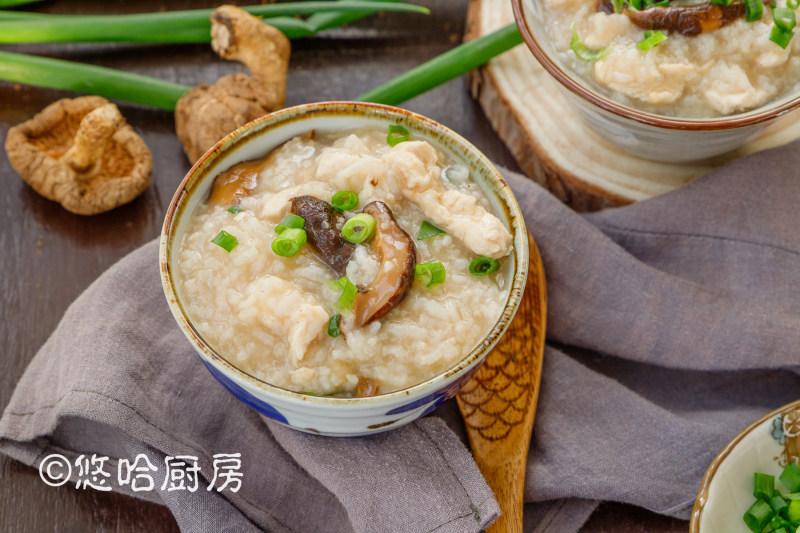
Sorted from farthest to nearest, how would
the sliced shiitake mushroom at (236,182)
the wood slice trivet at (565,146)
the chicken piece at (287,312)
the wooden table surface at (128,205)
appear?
the wood slice trivet at (565,146) < the wooden table surface at (128,205) < the sliced shiitake mushroom at (236,182) < the chicken piece at (287,312)

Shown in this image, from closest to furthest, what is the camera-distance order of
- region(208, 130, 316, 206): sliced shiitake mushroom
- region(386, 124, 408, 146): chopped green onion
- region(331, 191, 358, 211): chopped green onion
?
region(331, 191, 358, 211): chopped green onion
region(208, 130, 316, 206): sliced shiitake mushroom
region(386, 124, 408, 146): chopped green onion

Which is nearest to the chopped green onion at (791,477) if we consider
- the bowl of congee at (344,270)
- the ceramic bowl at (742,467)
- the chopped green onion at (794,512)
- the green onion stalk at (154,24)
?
the ceramic bowl at (742,467)

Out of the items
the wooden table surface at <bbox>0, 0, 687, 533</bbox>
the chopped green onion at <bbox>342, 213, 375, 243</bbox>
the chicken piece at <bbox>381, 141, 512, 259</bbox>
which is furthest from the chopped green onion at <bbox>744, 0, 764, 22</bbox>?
the chopped green onion at <bbox>342, 213, 375, 243</bbox>

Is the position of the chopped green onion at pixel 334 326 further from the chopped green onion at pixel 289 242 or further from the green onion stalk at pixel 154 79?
the green onion stalk at pixel 154 79

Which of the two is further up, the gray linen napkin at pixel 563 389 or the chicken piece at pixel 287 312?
the chicken piece at pixel 287 312

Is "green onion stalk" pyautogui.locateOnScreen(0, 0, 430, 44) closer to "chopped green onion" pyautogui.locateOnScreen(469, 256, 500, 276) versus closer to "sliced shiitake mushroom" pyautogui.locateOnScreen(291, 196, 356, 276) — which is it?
"sliced shiitake mushroom" pyautogui.locateOnScreen(291, 196, 356, 276)

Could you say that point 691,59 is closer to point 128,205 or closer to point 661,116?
point 661,116

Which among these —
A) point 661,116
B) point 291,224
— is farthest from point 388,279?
point 661,116
